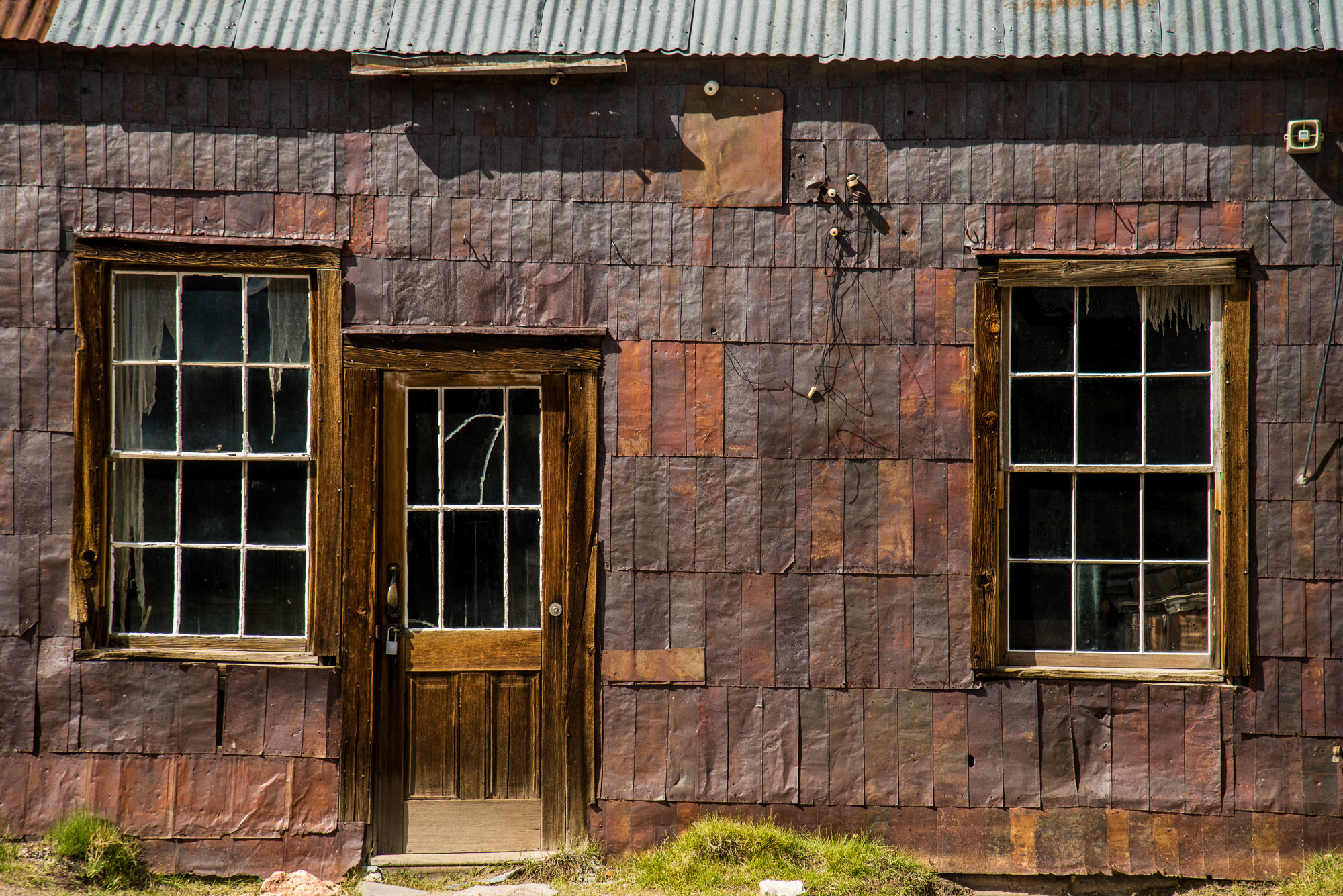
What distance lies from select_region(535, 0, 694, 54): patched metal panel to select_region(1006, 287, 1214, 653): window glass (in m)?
2.03

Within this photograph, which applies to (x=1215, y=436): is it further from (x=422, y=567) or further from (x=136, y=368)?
(x=136, y=368)

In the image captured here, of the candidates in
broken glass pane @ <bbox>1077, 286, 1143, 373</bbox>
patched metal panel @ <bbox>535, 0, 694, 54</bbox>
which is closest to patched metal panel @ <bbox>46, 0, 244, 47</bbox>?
patched metal panel @ <bbox>535, 0, 694, 54</bbox>

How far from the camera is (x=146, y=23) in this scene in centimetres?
444

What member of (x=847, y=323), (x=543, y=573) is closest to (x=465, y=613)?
(x=543, y=573)

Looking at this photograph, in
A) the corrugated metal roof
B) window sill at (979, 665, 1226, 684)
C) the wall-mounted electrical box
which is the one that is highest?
the corrugated metal roof

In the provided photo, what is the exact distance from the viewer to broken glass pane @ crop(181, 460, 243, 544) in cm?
457

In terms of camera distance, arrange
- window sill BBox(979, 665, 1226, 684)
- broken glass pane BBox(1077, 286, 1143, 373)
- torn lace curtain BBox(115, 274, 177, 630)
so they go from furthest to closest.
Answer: torn lace curtain BBox(115, 274, 177, 630)
broken glass pane BBox(1077, 286, 1143, 373)
window sill BBox(979, 665, 1226, 684)

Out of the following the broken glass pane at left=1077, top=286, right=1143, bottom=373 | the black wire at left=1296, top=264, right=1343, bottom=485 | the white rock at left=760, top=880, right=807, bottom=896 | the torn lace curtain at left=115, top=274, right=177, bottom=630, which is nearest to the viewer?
the white rock at left=760, top=880, right=807, bottom=896

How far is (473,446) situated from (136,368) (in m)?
1.64

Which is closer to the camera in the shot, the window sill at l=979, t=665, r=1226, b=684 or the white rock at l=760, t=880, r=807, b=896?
the white rock at l=760, t=880, r=807, b=896

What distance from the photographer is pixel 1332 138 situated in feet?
14.2

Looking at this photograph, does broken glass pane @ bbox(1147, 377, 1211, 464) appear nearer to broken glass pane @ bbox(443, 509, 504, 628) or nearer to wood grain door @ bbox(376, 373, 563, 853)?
wood grain door @ bbox(376, 373, 563, 853)

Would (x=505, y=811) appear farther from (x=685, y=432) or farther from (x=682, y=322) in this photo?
(x=682, y=322)

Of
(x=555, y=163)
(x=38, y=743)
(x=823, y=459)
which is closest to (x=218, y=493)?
(x=38, y=743)
